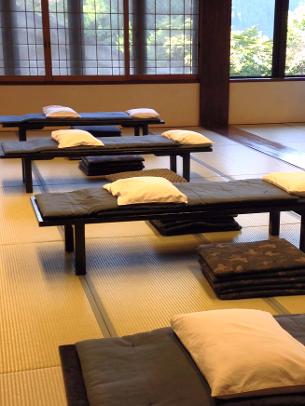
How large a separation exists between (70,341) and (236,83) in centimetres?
638

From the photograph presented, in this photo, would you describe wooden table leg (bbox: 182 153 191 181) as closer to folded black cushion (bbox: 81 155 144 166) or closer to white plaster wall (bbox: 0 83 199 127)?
folded black cushion (bbox: 81 155 144 166)

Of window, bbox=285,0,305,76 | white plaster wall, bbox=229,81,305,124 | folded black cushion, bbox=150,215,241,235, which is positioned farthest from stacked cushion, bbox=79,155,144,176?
window, bbox=285,0,305,76

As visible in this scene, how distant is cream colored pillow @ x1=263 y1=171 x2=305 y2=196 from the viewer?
3.38 m

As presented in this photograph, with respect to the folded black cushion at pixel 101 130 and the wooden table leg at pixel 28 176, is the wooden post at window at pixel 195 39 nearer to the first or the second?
the folded black cushion at pixel 101 130

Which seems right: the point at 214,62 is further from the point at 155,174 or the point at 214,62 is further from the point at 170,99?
the point at 155,174

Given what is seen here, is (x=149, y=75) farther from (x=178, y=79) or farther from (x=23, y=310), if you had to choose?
(x=23, y=310)

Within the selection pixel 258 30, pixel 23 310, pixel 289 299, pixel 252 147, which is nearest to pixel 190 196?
pixel 289 299

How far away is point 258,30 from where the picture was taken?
8281 millimetres

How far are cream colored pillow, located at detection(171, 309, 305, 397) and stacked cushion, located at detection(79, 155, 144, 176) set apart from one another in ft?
11.2

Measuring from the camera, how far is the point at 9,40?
7.35 metres

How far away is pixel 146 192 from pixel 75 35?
491cm

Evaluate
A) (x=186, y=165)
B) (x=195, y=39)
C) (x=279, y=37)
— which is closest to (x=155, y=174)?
(x=186, y=165)

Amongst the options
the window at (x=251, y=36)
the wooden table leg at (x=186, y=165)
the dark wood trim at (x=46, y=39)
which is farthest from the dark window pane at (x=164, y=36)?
the wooden table leg at (x=186, y=165)

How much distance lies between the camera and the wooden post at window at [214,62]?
7.80m
